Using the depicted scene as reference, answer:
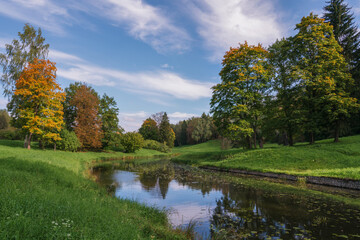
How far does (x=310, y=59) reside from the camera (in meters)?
29.1

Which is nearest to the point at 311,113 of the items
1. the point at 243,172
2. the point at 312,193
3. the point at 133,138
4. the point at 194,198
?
the point at 243,172

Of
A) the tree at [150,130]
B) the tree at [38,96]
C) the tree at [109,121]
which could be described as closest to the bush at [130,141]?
the tree at [109,121]

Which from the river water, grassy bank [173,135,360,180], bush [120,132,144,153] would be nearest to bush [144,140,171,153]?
bush [120,132,144,153]

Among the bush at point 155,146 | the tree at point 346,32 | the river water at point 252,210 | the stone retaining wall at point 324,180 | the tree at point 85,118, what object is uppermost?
the tree at point 346,32

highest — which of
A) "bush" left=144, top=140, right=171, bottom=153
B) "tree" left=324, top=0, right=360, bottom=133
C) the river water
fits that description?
"tree" left=324, top=0, right=360, bottom=133

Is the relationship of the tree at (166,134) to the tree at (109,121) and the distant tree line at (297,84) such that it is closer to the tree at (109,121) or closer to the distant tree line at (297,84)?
the tree at (109,121)

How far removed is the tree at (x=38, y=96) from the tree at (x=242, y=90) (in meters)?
23.3

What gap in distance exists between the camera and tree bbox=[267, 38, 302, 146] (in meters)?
29.3

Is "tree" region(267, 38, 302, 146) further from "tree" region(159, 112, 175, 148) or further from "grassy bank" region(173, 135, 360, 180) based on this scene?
"tree" region(159, 112, 175, 148)

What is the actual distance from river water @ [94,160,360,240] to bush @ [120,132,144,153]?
3770 cm

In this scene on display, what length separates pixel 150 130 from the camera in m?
89.4

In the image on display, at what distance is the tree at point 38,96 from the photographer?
27.9m

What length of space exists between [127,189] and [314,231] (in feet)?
39.9

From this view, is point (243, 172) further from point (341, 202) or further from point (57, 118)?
point (57, 118)
